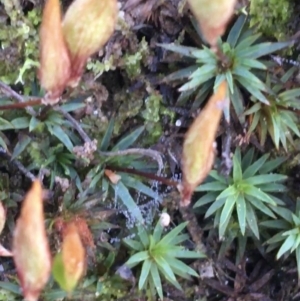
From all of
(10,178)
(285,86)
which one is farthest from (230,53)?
(10,178)

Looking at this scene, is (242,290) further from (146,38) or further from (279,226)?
(146,38)

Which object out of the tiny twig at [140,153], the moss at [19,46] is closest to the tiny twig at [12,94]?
the moss at [19,46]

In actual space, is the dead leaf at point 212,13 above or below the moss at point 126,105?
below

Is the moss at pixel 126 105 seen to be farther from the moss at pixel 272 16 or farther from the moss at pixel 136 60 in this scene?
the moss at pixel 272 16

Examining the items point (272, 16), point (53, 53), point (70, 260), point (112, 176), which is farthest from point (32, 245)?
point (272, 16)

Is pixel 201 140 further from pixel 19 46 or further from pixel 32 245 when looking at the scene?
pixel 19 46

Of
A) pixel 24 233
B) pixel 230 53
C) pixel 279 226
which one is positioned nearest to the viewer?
pixel 24 233
